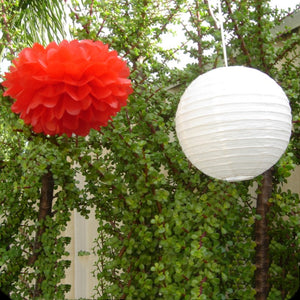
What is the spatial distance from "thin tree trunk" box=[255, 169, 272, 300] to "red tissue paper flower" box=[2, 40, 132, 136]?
61 cm

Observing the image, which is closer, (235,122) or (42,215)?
(235,122)

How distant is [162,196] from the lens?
1.18 meters

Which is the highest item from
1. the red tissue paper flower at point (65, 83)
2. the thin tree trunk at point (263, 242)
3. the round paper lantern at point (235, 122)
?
the red tissue paper flower at point (65, 83)

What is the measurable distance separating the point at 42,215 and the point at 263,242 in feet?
2.95

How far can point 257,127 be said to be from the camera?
805 mm

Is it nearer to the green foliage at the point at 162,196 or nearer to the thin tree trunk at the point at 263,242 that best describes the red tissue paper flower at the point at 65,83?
the green foliage at the point at 162,196

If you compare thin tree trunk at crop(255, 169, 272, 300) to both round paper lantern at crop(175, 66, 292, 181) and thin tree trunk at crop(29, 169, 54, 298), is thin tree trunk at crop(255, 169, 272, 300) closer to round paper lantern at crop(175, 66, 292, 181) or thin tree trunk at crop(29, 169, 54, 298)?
round paper lantern at crop(175, 66, 292, 181)

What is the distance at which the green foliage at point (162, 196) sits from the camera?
3.74 ft

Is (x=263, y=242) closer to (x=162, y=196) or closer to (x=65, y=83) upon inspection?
(x=162, y=196)

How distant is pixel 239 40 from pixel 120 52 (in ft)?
1.65

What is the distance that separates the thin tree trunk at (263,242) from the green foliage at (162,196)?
0.03 meters

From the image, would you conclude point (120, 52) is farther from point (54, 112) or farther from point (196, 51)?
point (54, 112)

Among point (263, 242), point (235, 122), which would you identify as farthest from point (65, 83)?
point (263, 242)

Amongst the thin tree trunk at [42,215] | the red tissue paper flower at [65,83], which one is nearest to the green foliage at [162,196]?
the thin tree trunk at [42,215]
